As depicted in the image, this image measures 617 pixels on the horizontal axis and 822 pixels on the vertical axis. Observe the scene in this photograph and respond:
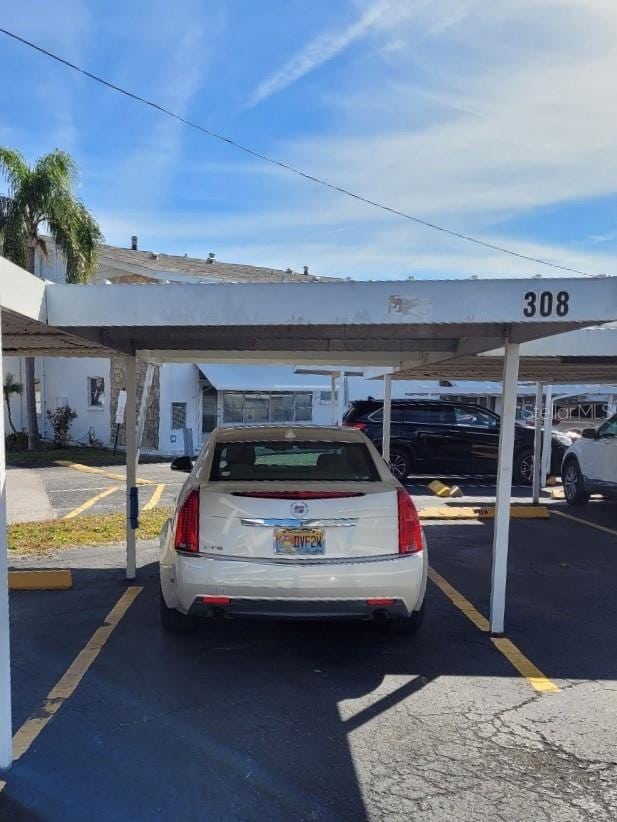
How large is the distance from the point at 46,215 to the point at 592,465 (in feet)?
51.5

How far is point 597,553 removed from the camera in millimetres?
8328

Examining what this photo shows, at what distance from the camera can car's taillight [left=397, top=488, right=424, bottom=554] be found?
4.39 m

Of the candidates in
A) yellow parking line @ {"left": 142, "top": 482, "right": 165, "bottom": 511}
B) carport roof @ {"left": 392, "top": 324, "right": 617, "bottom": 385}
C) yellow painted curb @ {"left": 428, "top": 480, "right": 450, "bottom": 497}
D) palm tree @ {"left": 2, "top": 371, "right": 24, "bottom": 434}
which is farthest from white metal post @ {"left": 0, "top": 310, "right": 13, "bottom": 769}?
palm tree @ {"left": 2, "top": 371, "right": 24, "bottom": 434}

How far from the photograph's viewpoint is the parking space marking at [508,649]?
4403 mm

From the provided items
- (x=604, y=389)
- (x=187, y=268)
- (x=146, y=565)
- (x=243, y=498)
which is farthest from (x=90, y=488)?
(x=604, y=389)

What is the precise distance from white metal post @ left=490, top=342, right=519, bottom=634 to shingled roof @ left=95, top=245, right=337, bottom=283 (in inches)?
473

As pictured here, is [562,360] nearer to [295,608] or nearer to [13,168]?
[295,608]

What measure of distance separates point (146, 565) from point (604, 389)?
1975cm

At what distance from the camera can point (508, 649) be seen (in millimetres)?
4996

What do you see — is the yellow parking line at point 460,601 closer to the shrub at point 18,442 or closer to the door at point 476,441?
the door at point 476,441

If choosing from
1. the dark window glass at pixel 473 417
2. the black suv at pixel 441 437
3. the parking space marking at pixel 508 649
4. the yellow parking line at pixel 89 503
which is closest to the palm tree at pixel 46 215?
the yellow parking line at pixel 89 503

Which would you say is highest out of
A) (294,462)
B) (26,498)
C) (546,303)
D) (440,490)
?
(546,303)

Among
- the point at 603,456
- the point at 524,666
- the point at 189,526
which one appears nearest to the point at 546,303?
the point at 524,666

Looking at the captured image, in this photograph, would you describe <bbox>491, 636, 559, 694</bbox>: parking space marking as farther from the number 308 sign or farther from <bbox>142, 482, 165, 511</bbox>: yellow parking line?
<bbox>142, 482, 165, 511</bbox>: yellow parking line
